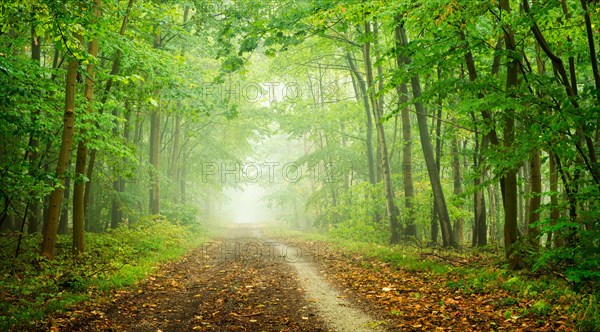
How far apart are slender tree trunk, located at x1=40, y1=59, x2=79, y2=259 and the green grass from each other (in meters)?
0.46

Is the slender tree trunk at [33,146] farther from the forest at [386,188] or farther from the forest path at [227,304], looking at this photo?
the forest path at [227,304]

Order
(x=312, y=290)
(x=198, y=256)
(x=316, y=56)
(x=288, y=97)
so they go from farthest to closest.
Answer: (x=288, y=97) < (x=316, y=56) < (x=198, y=256) < (x=312, y=290)

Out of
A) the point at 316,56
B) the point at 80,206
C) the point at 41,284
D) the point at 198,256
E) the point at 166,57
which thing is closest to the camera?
the point at 41,284

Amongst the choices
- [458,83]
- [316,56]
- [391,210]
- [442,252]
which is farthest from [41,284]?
[316,56]

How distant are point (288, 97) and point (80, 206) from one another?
1588 centimetres

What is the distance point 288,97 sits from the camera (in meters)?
25.0

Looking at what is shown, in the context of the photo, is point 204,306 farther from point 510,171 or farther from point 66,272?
point 510,171

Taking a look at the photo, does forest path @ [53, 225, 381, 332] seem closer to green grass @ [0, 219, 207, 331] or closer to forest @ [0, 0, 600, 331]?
forest @ [0, 0, 600, 331]

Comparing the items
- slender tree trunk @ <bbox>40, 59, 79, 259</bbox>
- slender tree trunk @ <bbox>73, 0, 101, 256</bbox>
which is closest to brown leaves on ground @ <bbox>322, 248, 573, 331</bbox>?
slender tree trunk @ <bbox>73, 0, 101, 256</bbox>

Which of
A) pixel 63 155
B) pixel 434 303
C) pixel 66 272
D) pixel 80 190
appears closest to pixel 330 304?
pixel 434 303

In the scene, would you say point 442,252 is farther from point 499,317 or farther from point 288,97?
point 288,97

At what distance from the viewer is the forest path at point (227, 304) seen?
6559 mm

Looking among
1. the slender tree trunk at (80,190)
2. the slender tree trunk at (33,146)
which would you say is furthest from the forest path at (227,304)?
the slender tree trunk at (33,146)

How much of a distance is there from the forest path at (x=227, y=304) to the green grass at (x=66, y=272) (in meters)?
0.45
